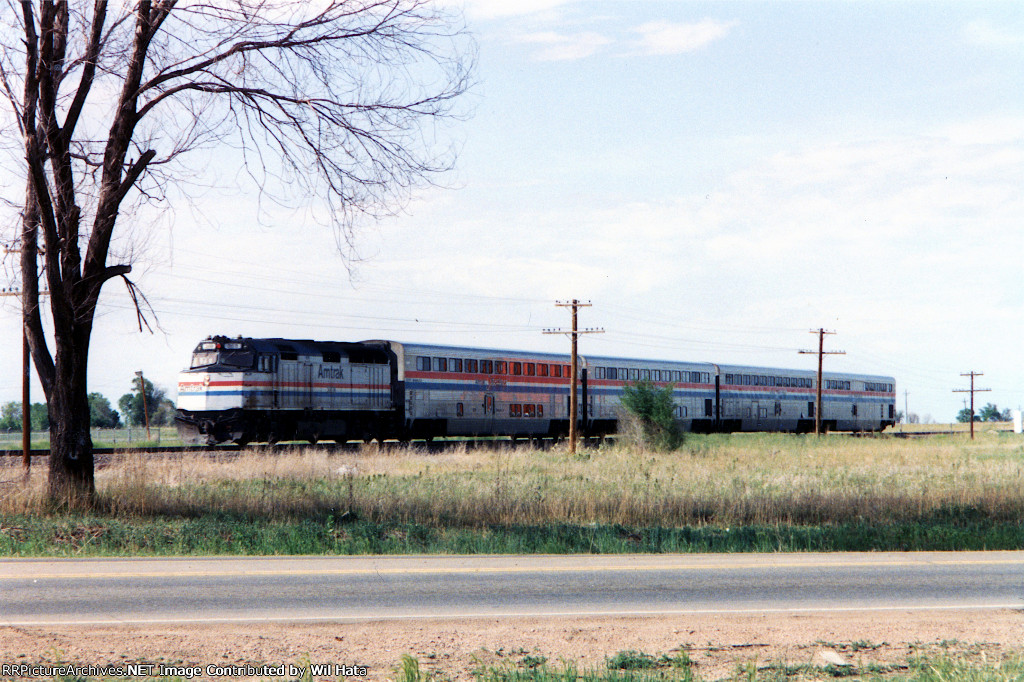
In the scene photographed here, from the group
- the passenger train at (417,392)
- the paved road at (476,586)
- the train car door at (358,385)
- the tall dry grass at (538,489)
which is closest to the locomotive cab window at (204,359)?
the passenger train at (417,392)

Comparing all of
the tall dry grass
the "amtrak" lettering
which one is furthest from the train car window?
the tall dry grass

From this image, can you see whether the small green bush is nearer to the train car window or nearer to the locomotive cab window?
the train car window

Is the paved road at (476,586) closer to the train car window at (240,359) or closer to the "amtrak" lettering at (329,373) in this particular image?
the train car window at (240,359)

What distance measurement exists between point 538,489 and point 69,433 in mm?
8519

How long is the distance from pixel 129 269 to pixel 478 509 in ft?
22.9

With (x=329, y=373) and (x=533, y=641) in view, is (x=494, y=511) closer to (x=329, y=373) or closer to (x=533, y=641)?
(x=533, y=641)

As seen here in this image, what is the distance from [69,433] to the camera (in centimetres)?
1546

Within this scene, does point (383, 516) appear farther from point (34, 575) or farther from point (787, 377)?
point (787, 377)

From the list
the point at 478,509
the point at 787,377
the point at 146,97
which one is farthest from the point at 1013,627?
the point at 787,377

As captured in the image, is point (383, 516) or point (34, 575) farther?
point (383, 516)

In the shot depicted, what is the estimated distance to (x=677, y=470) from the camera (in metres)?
26.8

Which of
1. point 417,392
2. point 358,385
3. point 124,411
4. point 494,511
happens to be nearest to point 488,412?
point 417,392

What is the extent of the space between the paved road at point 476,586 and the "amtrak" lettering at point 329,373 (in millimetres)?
22109

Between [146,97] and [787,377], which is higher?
[146,97]
